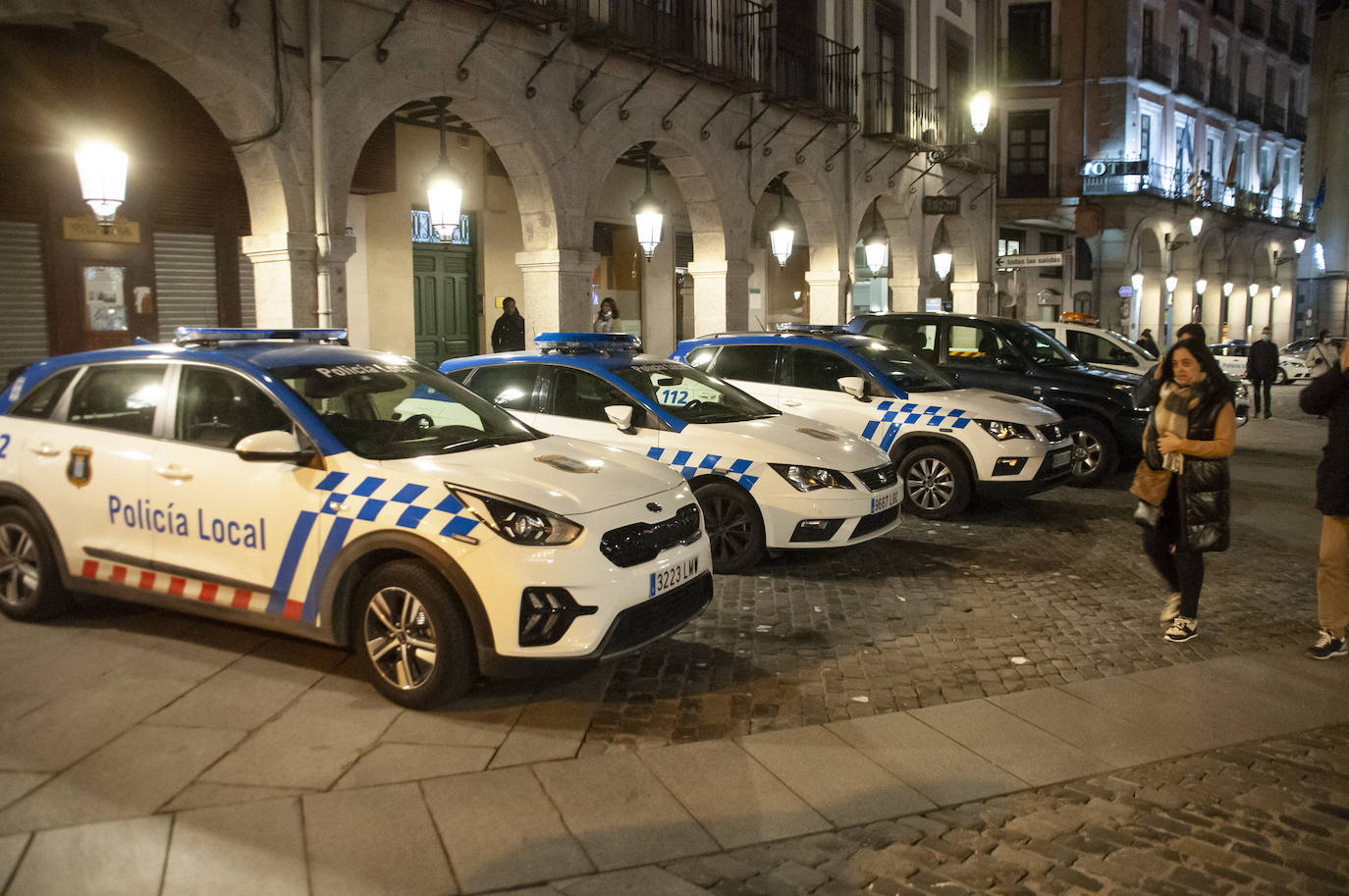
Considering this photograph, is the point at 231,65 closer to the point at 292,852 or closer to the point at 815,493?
the point at 815,493

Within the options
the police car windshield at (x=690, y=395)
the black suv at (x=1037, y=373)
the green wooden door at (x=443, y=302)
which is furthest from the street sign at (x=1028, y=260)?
the police car windshield at (x=690, y=395)

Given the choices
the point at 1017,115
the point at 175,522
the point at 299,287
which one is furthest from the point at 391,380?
the point at 1017,115

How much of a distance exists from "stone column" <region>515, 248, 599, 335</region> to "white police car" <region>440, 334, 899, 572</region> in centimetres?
476

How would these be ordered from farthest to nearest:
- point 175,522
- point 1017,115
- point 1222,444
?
point 1017,115
point 1222,444
point 175,522

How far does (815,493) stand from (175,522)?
12.7 ft

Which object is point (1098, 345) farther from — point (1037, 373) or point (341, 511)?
point (341, 511)

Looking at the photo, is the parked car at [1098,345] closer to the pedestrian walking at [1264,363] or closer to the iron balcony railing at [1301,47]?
the pedestrian walking at [1264,363]

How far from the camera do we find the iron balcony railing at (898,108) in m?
→ 19.5

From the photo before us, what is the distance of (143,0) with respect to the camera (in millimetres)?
8680

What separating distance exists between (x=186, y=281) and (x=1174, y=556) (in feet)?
35.9

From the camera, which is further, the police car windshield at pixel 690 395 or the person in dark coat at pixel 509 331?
the person in dark coat at pixel 509 331

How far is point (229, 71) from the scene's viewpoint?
30.9 ft

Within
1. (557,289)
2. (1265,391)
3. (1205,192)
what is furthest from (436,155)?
(1205,192)

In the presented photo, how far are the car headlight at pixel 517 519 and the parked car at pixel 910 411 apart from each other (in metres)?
5.21
